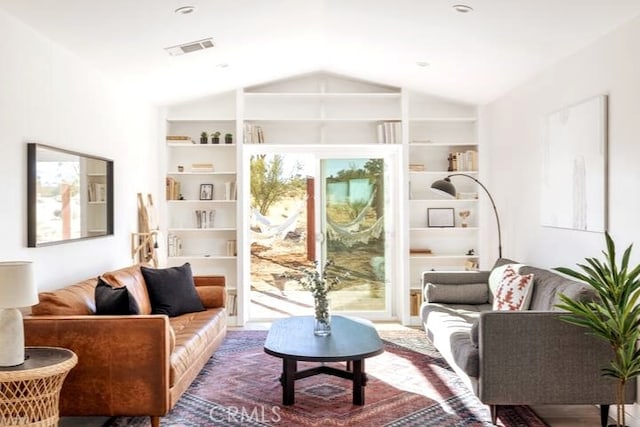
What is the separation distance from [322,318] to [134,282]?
1.57 m

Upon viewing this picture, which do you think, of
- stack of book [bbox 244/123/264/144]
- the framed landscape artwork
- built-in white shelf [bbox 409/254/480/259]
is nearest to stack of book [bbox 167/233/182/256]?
stack of book [bbox 244/123/264/144]

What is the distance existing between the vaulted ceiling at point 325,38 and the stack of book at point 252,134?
50cm

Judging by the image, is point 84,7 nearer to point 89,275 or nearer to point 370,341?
point 89,275

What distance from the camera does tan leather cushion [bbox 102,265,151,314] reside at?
167 inches

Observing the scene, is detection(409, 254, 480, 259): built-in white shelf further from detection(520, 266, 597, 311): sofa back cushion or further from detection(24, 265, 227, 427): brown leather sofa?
detection(24, 265, 227, 427): brown leather sofa

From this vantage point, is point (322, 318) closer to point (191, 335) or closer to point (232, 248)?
point (191, 335)

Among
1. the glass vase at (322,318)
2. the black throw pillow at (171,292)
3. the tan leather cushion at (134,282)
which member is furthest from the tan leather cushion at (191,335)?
the glass vase at (322,318)

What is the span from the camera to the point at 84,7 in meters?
3.46

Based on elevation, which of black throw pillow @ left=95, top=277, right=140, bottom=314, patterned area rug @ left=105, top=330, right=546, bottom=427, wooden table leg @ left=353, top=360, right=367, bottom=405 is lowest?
patterned area rug @ left=105, top=330, right=546, bottom=427

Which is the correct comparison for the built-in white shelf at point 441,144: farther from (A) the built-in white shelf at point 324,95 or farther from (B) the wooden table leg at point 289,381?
(B) the wooden table leg at point 289,381

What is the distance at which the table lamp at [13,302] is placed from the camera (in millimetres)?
2797

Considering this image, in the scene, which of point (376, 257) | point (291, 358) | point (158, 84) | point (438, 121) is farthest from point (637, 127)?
point (158, 84)

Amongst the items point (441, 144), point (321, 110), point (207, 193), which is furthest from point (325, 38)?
point (207, 193)

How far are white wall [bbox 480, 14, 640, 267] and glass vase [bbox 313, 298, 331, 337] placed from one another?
1942 millimetres
